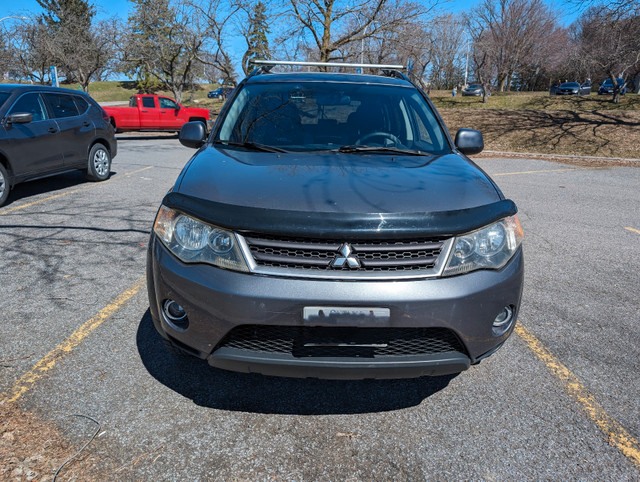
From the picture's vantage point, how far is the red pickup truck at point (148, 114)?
59.6 feet

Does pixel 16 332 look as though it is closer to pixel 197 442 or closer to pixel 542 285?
pixel 197 442

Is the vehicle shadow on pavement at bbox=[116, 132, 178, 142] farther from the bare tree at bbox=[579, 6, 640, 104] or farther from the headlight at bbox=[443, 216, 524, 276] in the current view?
the headlight at bbox=[443, 216, 524, 276]

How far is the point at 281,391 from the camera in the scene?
2572mm

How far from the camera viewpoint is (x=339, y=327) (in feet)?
6.56

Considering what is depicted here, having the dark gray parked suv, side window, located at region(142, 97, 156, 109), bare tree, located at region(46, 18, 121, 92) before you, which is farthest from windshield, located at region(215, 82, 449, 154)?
bare tree, located at region(46, 18, 121, 92)

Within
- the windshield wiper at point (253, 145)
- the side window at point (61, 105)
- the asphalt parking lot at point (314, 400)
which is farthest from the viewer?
the side window at point (61, 105)

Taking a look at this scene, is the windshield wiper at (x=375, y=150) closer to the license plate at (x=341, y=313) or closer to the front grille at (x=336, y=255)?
the front grille at (x=336, y=255)

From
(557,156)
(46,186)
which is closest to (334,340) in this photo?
(46,186)

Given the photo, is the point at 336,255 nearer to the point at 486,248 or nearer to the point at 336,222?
the point at 336,222

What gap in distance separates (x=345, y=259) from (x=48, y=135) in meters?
6.92

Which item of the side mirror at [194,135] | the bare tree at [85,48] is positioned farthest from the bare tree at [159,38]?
the side mirror at [194,135]

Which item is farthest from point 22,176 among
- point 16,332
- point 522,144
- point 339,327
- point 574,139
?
point 574,139

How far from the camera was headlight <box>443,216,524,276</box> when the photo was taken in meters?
2.08

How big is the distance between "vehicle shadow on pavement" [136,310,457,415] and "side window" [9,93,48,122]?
5788 mm
